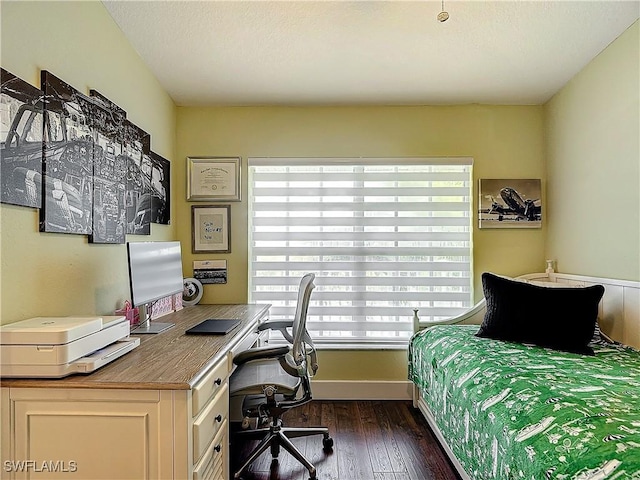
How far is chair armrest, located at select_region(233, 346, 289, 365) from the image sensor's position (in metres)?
1.96

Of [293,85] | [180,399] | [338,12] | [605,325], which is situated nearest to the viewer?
[180,399]

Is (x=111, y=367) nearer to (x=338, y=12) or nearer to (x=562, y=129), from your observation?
(x=338, y=12)

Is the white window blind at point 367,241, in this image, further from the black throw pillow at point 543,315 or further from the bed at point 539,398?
the black throw pillow at point 543,315

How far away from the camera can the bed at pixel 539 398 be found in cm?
114

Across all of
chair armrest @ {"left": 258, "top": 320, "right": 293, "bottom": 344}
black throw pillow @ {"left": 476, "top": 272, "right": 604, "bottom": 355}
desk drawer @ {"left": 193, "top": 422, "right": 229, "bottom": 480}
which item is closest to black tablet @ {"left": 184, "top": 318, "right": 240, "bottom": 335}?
chair armrest @ {"left": 258, "top": 320, "right": 293, "bottom": 344}

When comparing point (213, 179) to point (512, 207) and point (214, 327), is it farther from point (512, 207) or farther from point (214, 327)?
point (512, 207)

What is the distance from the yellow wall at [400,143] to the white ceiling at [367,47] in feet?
0.38

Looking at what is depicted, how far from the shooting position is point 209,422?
5.01 feet

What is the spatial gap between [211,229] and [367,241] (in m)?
1.27

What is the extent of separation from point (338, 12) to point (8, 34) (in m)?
1.47

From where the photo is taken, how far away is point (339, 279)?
3264 mm

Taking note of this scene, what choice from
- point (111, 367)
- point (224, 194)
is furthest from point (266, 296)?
point (111, 367)

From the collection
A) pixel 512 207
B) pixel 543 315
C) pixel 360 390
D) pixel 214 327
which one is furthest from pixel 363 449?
pixel 512 207

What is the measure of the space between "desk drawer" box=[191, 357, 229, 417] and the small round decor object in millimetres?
1433
